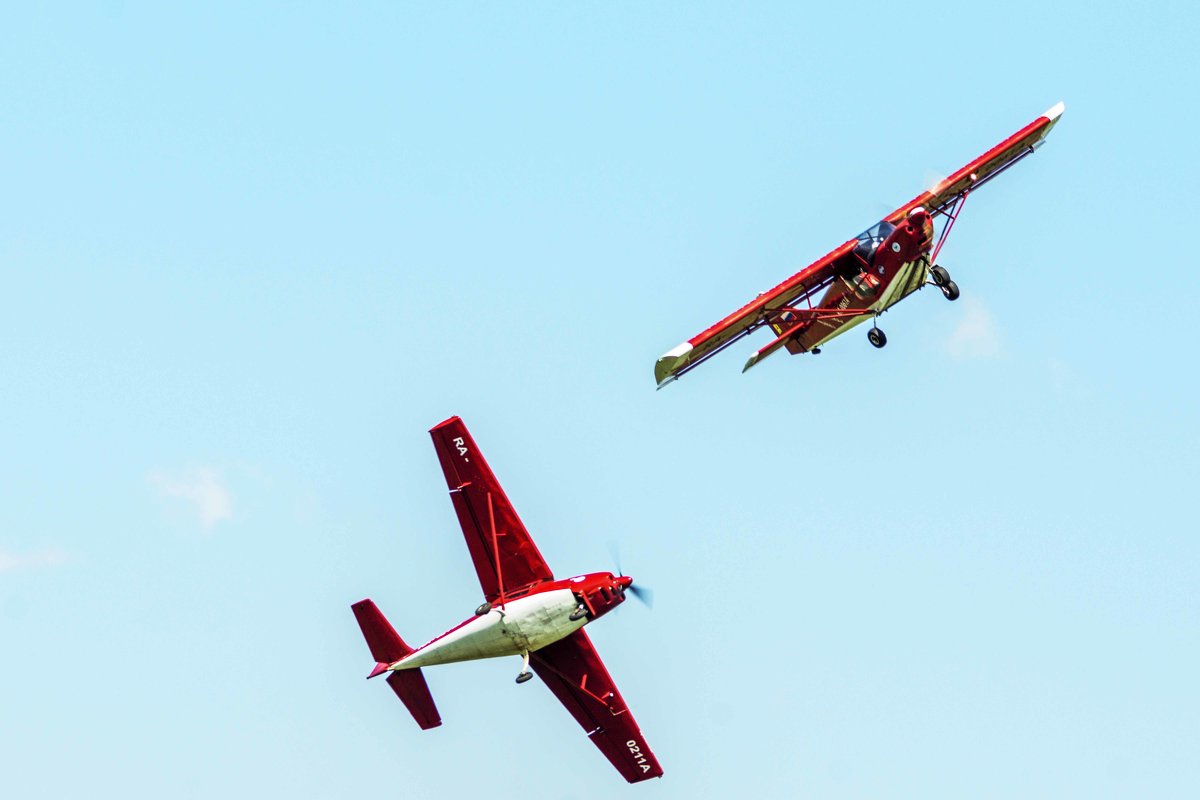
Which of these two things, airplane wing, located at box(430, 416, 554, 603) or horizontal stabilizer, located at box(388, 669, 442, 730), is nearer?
airplane wing, located at box(430, 416, 554, 603)

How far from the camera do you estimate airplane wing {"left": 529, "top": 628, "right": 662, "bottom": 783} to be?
2128 inches

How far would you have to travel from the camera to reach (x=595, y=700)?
A: 54656mm

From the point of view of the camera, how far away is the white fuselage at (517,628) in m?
50.0

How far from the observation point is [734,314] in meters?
54.2

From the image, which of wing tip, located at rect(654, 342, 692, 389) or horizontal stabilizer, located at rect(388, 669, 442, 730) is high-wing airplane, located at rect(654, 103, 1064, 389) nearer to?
wing tip, located at rect(654, 342, 692, 389)

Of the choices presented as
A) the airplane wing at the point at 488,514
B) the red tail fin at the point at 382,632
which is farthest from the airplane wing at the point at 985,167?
the red tail fin at the point at 382,632

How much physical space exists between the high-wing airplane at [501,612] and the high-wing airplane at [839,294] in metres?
6.56

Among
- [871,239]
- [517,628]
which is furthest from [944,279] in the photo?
[517,628]

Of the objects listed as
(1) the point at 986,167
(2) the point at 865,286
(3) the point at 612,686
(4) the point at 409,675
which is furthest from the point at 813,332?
(4) the point at 409,675

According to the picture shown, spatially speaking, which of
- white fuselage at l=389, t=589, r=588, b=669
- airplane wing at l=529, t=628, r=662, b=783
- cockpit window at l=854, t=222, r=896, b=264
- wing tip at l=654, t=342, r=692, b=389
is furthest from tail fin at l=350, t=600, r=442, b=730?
cockpit window at l=854, t=222, r=896, b=264

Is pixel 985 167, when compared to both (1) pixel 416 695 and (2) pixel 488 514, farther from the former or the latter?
(1) pixel 416 695

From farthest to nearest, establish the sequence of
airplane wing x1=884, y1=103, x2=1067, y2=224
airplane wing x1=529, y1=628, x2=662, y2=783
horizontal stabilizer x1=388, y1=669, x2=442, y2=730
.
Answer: airplane wing x1=884, y1=103, x2=1067, y2=224, airplane wing x1=529, y1=628, x2=662, y2=783, horizontal stabilizer x1=388, y1=669, x2=442, y2=730

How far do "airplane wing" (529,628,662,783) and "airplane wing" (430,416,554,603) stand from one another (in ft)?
10.4

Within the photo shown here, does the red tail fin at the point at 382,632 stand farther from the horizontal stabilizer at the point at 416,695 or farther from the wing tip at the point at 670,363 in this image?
the wing tip at the point at 670,363
